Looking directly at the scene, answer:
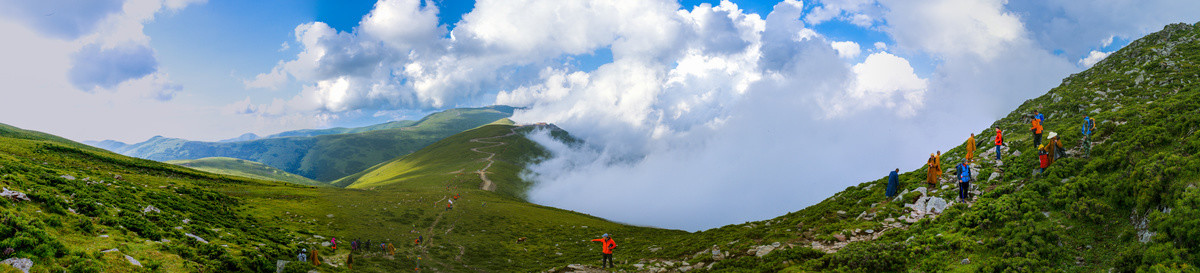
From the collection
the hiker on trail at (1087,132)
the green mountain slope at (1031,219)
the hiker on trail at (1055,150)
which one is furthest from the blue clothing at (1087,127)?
the hiker on trail at (1055,150)

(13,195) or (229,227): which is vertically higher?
(13,195)

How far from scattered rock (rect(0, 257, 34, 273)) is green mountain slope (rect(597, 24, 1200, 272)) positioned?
33.9m

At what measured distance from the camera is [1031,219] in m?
20.8

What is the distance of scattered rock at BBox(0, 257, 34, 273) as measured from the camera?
1577 centimetres

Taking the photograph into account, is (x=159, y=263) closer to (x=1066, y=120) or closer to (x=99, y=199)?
(x=99, y=199)

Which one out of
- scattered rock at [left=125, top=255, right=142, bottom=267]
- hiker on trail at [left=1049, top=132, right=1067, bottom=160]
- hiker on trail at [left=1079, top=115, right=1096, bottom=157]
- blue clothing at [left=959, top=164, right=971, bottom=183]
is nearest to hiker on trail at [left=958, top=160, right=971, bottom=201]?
blue clothing at [left=959, top=164, right=971, bottom=183]

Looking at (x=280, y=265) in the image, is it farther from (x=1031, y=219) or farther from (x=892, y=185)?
(x=892, y=185)

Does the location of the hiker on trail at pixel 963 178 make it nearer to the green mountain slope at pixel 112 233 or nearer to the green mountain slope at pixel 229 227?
the green mountain slope at pixel 229 227

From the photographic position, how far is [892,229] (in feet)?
93.1

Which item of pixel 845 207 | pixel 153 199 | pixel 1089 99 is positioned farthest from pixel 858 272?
pixel 153 199

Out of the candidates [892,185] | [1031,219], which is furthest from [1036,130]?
[1031,219]

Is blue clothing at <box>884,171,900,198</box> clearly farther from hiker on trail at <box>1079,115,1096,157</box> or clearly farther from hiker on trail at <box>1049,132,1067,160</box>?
hiker on trail at <box>1079,115,1096,157</box>

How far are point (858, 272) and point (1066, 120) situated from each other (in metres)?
41.6

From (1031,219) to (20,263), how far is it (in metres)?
44.0
